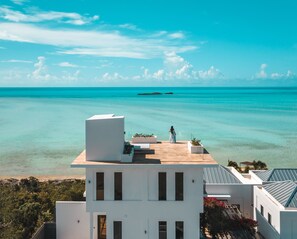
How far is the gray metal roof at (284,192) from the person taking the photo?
2073 cm

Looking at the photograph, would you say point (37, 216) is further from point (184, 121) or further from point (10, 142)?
point (184, 121)

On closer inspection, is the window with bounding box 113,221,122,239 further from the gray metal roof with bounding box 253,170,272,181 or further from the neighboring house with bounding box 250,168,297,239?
the gray metal roof with bounding box 253,170,272,181

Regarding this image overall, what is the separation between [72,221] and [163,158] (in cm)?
609

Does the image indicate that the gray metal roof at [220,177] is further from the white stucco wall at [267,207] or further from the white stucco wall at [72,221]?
the white stucco wall at [72,221]

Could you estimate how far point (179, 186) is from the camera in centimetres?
1862

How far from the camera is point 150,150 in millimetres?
21938

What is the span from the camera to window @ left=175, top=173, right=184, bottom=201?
18.6 meters

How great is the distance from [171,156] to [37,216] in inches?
414

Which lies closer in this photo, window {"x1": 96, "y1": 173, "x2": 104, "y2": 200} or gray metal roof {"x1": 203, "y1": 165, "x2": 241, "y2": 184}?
window {"x1": 96, "y1": 173, "x2": 104, "y2": 200}

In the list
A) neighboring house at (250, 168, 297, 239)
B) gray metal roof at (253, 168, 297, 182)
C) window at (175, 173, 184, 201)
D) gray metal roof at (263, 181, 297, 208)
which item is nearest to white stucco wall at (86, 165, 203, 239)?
window at (175, 173, 184, 201)

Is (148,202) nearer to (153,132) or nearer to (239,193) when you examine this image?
(239,193)

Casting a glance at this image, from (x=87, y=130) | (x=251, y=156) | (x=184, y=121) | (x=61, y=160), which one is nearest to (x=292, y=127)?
(x=184, y=121)

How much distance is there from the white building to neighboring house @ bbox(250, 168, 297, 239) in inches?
195

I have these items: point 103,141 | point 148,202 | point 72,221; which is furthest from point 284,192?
point 72,221
